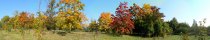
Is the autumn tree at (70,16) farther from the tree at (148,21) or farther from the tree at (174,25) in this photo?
the tree at (174,25)

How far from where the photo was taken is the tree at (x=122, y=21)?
178 ft

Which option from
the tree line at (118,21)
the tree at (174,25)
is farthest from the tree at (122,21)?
the tree at (174,25)

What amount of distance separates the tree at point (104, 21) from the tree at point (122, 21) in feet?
8.15

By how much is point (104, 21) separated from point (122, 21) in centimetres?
551

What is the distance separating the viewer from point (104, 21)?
59656 mm

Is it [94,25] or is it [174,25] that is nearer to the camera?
[94,25]

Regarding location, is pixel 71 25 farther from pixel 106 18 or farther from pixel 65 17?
pixel 106 18

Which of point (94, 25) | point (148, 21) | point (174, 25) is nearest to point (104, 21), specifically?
point (94, 25)

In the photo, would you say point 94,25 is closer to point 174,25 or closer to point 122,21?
point 122,21

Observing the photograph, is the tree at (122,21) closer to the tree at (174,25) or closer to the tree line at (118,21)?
the tree line at (118,21)

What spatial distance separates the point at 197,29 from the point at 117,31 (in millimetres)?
40351

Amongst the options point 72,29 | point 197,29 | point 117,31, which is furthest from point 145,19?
point 197,29

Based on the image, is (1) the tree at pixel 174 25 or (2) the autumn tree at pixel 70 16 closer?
(2) the autumn tree at pixel 70 16

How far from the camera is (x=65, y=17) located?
2009 inches
